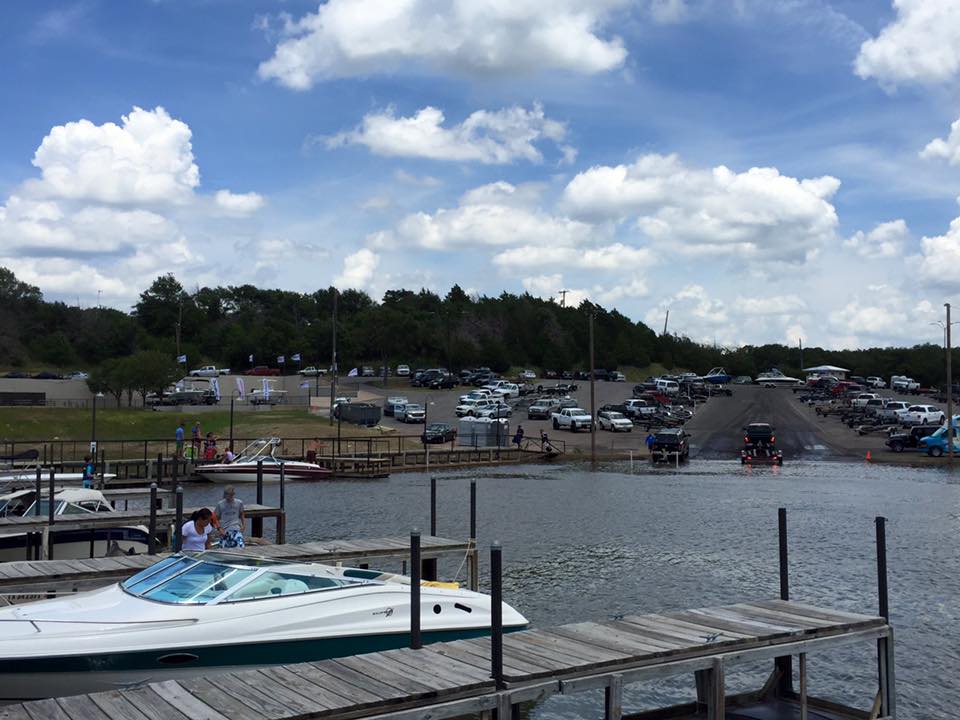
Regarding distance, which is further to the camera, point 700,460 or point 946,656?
point 700,460

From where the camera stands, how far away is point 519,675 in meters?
9.57

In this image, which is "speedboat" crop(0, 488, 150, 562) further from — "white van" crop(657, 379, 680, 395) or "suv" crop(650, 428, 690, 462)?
"white van" crop(657, 379, 680, 395)

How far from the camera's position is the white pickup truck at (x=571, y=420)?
73312 mm

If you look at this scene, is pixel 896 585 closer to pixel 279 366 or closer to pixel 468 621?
pixel 468 621

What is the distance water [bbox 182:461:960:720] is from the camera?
55.5 ft

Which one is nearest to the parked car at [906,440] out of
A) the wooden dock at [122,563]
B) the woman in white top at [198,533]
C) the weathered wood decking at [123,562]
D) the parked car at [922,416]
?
the parked car at [922,416]

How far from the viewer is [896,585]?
77.3ft

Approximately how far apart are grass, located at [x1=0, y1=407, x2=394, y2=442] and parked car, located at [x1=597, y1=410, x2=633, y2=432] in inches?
731

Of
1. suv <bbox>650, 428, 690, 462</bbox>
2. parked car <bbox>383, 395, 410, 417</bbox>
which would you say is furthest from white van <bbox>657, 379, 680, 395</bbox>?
suv <bbox>650, 428, 690, 462</bbox>

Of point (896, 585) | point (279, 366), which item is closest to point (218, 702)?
point (896, 585)

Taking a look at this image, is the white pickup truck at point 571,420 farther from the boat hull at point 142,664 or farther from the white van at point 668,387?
the boat hull at point 142,664

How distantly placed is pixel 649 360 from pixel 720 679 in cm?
14014

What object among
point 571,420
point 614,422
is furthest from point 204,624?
point 614,422

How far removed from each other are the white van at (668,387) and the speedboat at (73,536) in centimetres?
7928
